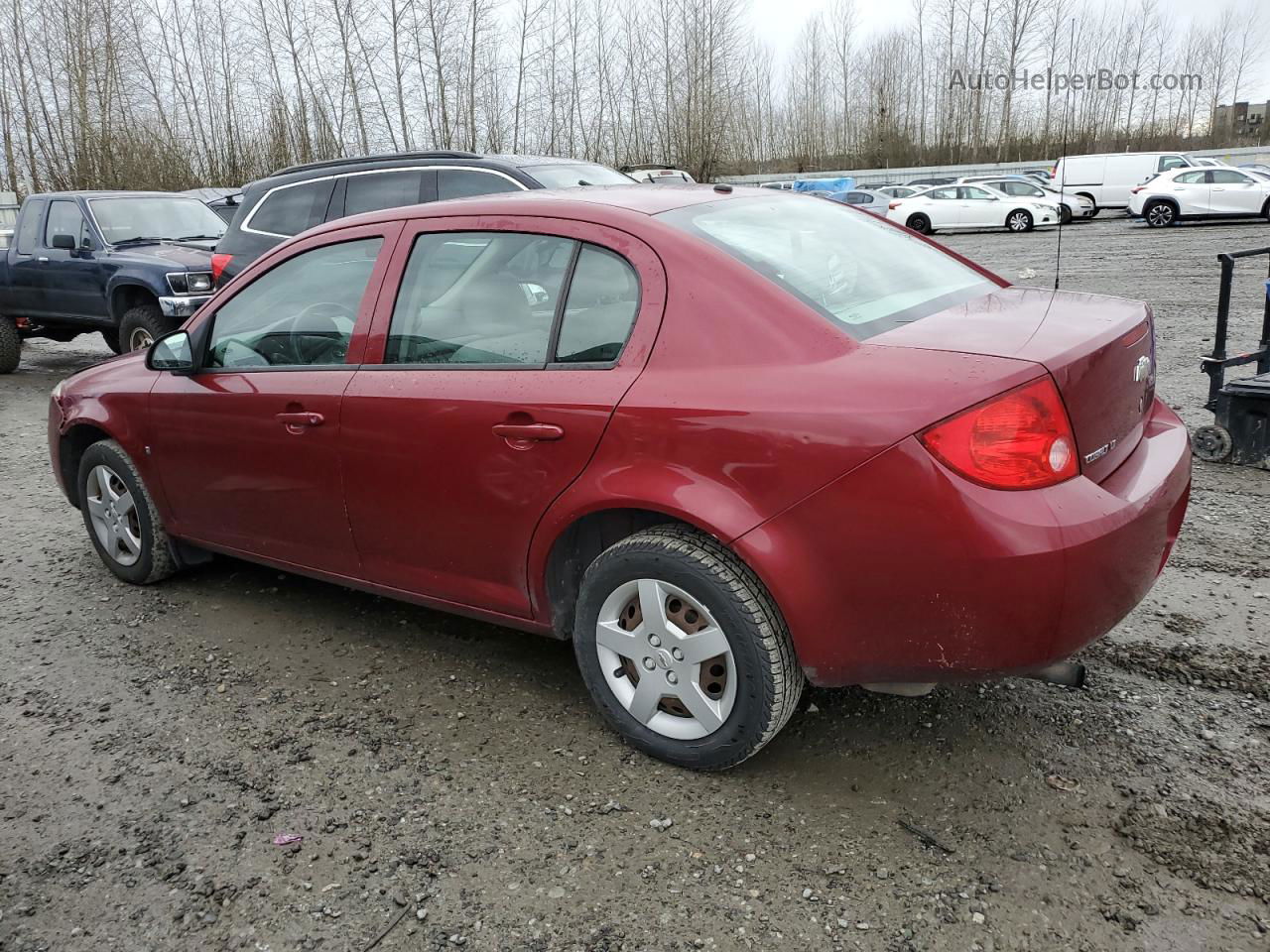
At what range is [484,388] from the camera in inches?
122

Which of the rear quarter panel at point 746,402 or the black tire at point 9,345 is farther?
the black tire at point 9,345

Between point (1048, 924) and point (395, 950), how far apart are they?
1.48m

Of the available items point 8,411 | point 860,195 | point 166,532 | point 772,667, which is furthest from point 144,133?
point 772,667

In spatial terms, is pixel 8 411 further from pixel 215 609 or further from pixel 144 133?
pixel 144 133

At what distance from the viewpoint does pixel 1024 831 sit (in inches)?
103

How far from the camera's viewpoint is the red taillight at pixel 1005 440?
2.38m

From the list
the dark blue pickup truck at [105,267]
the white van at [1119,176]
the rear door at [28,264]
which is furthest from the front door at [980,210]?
the rear door at [28,264]

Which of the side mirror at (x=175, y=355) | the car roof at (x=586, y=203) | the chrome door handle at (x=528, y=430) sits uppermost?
the car roof at (x=586, y=203)

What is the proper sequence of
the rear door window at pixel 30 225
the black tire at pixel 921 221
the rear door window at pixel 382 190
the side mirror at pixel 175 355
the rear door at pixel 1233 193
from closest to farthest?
the side mirror at pixel 175 355, the rear door window at pixel 382 190, the rear door window at pixel 30 225, the rear door at pixel 1233 193, the black tire at pixel 921 221

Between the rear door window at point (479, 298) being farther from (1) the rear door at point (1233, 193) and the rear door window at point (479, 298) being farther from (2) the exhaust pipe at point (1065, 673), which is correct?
(1) the rear door at point (1233, 193)

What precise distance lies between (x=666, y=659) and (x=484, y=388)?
3.22 ft

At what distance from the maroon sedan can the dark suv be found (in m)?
4.36

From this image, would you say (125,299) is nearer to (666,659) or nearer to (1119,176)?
(666,659)

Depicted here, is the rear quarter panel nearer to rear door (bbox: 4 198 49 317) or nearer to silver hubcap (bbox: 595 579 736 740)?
silver hubcap (bbox: 595 579 736 740)
